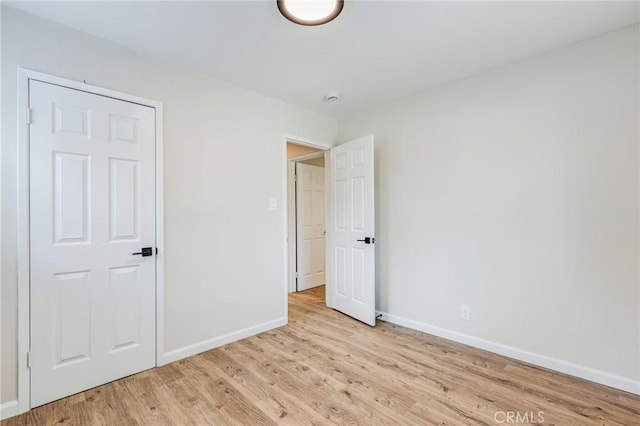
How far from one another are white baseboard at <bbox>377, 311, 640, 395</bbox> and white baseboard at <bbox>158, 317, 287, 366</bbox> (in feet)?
4.66

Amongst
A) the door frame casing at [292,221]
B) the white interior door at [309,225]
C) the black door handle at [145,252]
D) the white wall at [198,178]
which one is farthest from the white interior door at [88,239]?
the white interior door at [309,225]

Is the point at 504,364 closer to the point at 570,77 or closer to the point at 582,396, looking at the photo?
the point at 582,396

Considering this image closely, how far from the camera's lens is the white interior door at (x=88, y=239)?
188 cm

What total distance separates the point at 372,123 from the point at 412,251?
5.17ft

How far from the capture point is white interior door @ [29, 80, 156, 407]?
188 cm

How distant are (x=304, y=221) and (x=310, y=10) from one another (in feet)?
10.7

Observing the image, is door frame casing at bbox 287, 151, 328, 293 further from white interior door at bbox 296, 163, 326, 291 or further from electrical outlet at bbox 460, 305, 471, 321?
electrical outlet at bbox 460, 305, 471, 321

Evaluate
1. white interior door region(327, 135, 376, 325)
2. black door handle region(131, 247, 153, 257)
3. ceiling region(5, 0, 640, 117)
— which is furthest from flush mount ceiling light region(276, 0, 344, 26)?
black door handle region(131, 247, 153, 257)

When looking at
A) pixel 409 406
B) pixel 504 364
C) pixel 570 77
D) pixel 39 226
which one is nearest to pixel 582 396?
pixel 504 364

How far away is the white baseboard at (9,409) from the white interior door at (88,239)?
0.08 m

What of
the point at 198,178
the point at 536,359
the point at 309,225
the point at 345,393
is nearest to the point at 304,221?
the point at 309,225

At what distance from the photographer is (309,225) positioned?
4.73 m

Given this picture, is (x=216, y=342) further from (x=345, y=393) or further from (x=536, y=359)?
(x=536, y=359)

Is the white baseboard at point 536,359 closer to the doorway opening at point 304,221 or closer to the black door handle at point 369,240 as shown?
the black door handle at point 369,240
